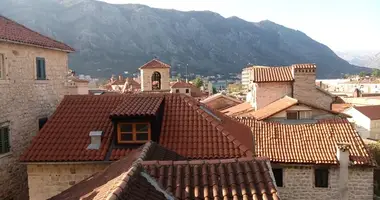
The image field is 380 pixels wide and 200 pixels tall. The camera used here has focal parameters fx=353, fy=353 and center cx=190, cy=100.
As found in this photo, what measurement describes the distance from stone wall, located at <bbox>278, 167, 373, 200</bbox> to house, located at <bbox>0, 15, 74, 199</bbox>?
1252 cm

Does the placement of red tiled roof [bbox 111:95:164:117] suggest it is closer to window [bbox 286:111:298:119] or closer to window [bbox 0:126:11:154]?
window [bbox 0:126:11:154]

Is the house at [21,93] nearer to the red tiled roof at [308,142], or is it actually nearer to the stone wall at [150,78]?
the stone wall at [150,78]

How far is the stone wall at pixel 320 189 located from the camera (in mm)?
17000

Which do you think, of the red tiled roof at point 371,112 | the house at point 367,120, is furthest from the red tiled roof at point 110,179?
the red tiled roof at point 371,112

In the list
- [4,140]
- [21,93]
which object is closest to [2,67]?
[21,93]

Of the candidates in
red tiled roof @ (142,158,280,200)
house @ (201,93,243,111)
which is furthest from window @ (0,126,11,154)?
house @ (201,93,243,111)

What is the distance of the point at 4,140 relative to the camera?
49.4 feet

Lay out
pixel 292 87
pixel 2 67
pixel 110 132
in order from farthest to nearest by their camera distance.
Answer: pixel 292 87 → pixel 2 67 → pixel 110 132

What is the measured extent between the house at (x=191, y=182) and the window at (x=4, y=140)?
26.8ft

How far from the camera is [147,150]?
966 cm

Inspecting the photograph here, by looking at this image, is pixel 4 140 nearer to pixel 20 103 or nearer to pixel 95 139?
pixel 20 103

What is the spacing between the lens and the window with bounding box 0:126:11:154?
14812 mm

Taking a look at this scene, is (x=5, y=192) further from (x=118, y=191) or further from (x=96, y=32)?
(x=96, y=32)

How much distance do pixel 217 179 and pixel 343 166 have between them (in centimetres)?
1152
